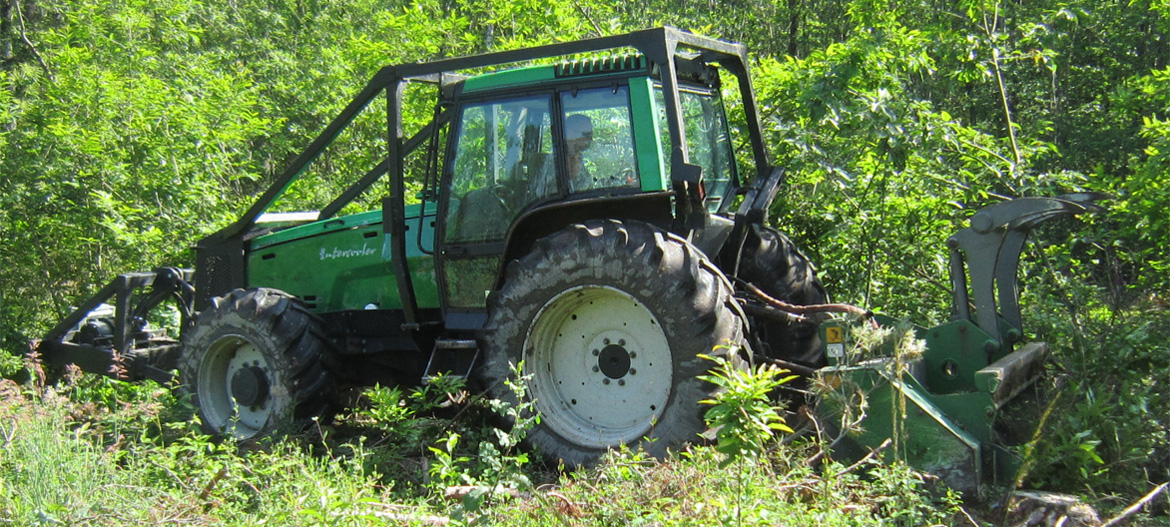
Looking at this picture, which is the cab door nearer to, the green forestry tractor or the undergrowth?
the green forestry tractor

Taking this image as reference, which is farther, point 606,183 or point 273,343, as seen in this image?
point 273,343

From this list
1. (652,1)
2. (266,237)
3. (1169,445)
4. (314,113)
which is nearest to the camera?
(1169,445)

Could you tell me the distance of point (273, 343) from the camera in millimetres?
6480

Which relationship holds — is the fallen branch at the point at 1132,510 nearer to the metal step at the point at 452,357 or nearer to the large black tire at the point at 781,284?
the large black tire at the point at 781,284

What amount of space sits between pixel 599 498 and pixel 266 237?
4.22 m

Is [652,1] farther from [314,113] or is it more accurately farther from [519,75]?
[519,75]

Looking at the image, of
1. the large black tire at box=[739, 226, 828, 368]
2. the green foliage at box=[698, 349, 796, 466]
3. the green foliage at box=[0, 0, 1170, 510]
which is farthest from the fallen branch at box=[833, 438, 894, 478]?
the large black tire at box=[739, 226, 828, 368]

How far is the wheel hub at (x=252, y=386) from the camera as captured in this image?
662 cm

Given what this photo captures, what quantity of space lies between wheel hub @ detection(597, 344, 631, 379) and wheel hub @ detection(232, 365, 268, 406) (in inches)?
90.9

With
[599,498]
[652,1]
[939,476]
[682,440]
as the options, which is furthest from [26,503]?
[652,1]

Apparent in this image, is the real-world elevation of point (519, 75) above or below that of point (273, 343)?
above

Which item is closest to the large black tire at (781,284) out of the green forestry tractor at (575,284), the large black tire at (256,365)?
the green forestry tractor at (575,284)

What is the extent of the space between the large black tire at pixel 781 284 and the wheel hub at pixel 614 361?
49.2 inches

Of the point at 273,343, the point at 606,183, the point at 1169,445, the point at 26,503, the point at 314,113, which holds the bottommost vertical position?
the point at 1169,445
